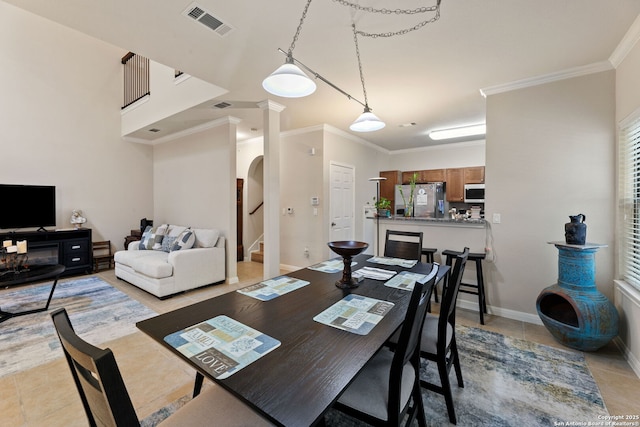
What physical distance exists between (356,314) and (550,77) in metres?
3.37

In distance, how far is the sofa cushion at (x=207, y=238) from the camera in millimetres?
4359

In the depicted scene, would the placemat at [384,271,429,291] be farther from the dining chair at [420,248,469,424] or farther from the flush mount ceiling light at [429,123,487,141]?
the flush mount ceiling light at [429,123,487,141]

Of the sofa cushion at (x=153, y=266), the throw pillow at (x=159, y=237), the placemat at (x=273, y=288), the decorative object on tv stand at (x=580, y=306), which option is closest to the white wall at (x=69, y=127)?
the throw pillow at (x=159, y=237)

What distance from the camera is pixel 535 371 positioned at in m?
2.14

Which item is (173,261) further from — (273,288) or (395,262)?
(395,262)

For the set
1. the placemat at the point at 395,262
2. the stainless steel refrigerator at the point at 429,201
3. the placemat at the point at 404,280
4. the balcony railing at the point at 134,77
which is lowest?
the placemat at the point at 404,280

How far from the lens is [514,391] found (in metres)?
1.91

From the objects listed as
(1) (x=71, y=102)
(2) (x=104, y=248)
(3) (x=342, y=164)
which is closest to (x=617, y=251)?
(3) (x=342, y=164)

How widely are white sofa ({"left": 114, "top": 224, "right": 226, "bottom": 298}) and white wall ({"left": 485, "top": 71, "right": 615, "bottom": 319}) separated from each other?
3.86m

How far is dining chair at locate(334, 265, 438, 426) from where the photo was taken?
3.70ft

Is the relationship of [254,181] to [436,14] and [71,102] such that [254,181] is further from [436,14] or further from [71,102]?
[436,14]

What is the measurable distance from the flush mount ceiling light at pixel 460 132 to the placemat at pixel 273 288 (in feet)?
14.5

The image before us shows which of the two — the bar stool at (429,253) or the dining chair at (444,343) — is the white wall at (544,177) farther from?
the dining chair at (444,343)

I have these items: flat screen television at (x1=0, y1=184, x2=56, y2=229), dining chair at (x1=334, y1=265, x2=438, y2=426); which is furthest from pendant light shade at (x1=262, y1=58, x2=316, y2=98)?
flat screen television at (x1=0, y1=184, x2=56, y2=229)
